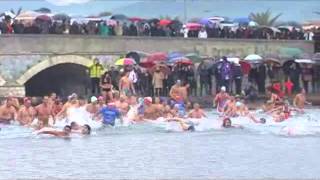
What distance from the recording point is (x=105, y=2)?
148 metres

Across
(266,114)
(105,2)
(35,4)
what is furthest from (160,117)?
(105,2)

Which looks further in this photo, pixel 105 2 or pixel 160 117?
pixel 105 2

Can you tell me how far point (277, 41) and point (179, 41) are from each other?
15.0 ft

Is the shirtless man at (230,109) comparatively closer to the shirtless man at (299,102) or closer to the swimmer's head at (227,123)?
the swimmer's head at (227,123)

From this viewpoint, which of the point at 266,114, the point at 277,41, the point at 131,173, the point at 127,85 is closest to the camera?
the point at 131,173

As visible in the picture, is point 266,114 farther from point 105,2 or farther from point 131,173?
point 105,2

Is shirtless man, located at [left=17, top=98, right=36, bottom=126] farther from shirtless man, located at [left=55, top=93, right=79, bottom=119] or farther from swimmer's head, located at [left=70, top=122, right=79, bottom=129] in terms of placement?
swimmer's head, located at [left=70, top=122, right=79, bottom=129]

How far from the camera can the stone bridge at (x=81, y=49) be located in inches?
1412

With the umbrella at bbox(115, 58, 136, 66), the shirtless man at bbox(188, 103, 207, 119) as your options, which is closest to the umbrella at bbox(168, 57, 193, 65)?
the umbrella at bbox(115, 58, 136, 66)

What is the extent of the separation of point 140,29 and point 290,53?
6.57 metres

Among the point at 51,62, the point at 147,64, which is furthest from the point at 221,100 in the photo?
the point at 51,62

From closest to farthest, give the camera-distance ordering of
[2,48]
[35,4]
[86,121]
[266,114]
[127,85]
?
[86,121] → [266,114] → [127,85] → [2,48] → [35,4]

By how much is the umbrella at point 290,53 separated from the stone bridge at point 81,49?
29.3 inches

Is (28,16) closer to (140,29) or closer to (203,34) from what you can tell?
(140,29)
